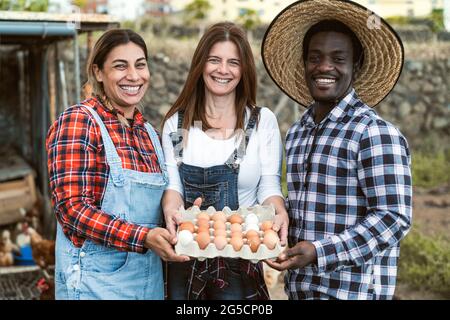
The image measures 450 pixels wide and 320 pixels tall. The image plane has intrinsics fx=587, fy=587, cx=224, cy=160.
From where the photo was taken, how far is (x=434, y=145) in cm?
768

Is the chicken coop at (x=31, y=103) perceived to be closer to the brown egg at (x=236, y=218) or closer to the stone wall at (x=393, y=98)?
the stone wall at (x=393, y=98)

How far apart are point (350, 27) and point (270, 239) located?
846 mm

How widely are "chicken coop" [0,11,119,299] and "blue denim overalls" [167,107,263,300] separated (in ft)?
7.82

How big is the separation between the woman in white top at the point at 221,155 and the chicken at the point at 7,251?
11.0 feet

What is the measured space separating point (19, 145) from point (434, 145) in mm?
5587

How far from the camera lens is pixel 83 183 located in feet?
6.68

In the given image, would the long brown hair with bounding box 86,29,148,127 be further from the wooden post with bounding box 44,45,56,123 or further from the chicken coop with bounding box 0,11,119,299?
the wooden post with bounding box 44,45,56,123

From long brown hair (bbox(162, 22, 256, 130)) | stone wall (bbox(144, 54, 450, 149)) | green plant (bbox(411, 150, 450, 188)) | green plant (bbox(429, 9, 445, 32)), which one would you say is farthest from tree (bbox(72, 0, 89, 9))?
green plant (bbox(429, 9, 445, 32))

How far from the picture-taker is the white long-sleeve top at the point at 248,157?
2.30 metres

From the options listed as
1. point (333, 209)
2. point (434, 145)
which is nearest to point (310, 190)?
point (333, 209)

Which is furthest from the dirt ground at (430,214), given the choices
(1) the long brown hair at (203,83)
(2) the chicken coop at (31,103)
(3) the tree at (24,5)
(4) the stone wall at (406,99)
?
(3) the tree at (24,5)

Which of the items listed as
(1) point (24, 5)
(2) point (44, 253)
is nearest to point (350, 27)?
(2) point (44, 253)

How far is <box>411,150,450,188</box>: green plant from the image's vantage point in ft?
22.6

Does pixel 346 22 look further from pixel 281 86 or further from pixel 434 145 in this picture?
pixel 434 145
